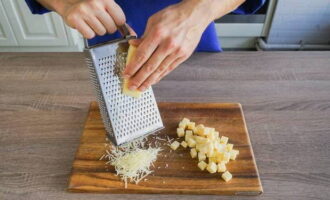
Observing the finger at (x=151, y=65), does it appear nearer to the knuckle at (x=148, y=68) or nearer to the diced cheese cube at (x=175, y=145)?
the knuckle at (x=148, y=68)

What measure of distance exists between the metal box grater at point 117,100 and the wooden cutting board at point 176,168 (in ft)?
0.19

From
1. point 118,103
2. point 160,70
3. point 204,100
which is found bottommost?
point 204,100

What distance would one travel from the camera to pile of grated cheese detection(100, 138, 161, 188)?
2.33ft

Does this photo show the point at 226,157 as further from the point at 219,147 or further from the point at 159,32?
the point at 159,32

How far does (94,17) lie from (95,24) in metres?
0.02

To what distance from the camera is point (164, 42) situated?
24.3 inches

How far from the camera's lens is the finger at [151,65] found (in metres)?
0.62

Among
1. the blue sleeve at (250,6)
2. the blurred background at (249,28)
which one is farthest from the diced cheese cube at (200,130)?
the blurred background at (249,28)


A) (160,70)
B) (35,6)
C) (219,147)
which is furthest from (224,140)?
(35,6)

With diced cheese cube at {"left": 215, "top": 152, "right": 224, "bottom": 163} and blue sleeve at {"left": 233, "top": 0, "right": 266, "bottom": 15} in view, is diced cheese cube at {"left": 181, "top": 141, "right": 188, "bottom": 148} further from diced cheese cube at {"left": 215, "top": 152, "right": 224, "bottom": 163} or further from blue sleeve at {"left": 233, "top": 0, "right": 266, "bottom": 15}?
blue sleeve at {"left": 233, "top": 0, "right": 266, "bottom": 15}

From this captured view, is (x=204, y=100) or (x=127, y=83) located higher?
(x=127, y=83)

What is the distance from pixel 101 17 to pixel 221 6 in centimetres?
33

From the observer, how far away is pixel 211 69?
1.02 metres

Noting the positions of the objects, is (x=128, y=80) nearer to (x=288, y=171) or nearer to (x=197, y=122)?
(x=197, y=122)
